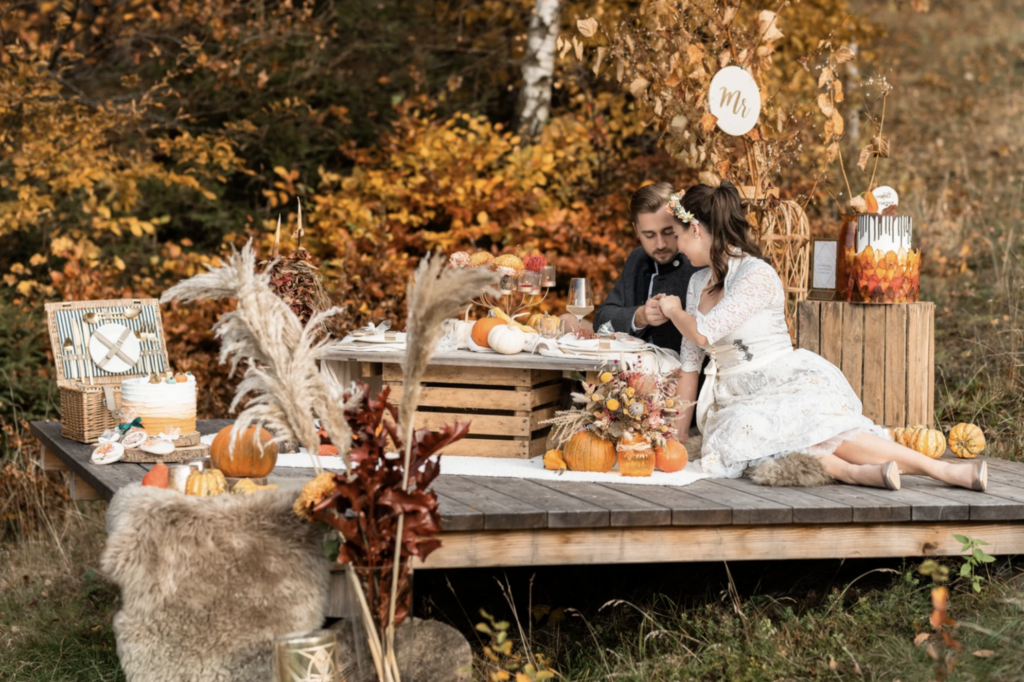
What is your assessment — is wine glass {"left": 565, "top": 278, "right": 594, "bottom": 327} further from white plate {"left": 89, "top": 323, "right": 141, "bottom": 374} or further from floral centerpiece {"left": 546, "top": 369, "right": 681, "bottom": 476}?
white plate {"left": 89, "top": 323, "right": 141, "bottom": 374}

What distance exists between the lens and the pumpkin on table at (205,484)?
3.90 meters

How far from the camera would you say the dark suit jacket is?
5.52 metres

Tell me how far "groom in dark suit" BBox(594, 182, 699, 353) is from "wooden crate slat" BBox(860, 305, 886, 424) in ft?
2.97

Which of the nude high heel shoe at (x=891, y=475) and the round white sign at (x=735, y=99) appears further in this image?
the round white sign at (x=735, y=99)

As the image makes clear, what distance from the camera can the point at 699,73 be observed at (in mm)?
5762

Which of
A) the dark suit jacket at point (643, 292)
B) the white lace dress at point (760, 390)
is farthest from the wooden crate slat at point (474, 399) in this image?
the dark suit jacket at point (643, 292)

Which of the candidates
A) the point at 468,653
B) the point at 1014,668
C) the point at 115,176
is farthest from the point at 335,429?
the point at 115,176

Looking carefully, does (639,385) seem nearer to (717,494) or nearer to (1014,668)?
(717,494)

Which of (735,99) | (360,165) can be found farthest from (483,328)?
(360,165)

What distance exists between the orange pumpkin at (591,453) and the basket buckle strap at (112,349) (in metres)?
2.23

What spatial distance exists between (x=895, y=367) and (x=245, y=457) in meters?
2.97

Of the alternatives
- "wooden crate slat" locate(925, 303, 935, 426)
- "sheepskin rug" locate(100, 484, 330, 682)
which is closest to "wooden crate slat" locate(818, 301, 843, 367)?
"wooden crate slat" locate(925, 303, 935, 426)

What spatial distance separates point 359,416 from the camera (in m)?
3.11

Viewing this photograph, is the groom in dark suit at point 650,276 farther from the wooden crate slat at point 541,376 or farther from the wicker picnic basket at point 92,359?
the wicker picnic basket at point 92,359
